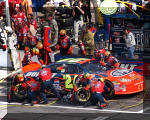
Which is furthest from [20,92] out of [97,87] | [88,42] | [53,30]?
[53,30]

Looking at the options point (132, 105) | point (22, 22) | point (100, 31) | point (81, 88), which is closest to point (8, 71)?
point (22, 22)

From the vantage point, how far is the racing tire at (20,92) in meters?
16.6

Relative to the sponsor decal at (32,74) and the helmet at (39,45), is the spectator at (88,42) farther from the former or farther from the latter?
the sponsor decal at (32,74)

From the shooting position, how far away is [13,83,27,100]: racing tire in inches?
655

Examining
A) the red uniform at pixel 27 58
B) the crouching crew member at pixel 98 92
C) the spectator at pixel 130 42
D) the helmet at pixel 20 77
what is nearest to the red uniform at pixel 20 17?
the red uniform at pixel 27 58

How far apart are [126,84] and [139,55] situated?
2.83 metres

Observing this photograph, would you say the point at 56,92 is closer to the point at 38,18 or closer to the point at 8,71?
the point at 8,71

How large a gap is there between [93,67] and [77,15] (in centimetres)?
416

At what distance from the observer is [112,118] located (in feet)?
45.6

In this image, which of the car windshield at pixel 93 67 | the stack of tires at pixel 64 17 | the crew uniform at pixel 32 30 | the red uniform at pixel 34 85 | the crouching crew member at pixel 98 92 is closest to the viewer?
the crouching crew member at pixel 98 92

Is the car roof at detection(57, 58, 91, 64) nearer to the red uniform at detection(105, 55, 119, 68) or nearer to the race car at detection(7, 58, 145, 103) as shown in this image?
the race car at detection(7, 58, 145, 103)

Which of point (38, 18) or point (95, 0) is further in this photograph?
point (38, 18)

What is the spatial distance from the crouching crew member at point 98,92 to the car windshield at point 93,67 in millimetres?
798

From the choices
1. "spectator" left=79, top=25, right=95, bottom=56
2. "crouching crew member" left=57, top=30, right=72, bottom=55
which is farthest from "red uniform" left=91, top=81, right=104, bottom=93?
"crouching crew member" left=57, top=30, right=72, bottom=55
